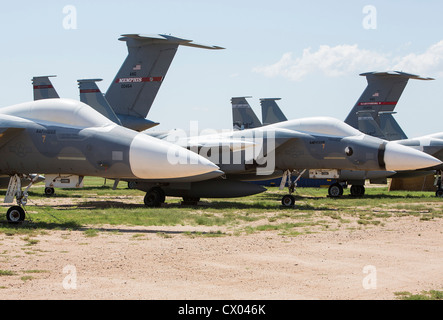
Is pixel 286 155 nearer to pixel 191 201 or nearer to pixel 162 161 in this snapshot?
pixel 191 201

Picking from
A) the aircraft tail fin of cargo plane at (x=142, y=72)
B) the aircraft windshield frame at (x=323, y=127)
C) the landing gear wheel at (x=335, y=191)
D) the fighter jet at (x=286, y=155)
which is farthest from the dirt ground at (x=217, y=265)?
the landing gear wheel at (x=335, y=191)

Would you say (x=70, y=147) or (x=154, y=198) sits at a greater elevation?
(x=70, y=147)

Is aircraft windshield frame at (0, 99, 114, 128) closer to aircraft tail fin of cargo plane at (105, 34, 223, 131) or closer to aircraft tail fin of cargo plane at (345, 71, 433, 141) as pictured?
aircraft tail fin of cargo plane at (105, 34, 223, 131)

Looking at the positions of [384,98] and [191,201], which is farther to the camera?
[384,98]

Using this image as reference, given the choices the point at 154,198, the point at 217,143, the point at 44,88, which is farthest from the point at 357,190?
the point at 44,88

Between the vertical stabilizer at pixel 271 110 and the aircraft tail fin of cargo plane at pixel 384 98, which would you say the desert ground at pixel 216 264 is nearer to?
the aircraft tail fin of cargo plane at pixel 384 98

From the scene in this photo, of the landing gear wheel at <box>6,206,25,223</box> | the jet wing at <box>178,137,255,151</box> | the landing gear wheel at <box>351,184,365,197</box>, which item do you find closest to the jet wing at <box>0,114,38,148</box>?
the landing gear wheel at <box>6,206,25,223</box>

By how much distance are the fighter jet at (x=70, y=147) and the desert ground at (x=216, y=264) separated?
4.00 ft

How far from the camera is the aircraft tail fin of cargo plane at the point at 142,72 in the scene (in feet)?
71.9

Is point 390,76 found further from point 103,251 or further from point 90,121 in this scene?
point 103,251

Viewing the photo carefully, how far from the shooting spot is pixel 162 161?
37.6ft

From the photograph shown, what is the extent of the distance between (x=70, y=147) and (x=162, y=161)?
2085 millimetres

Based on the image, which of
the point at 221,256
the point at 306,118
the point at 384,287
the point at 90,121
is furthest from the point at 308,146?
the point at 384,287
